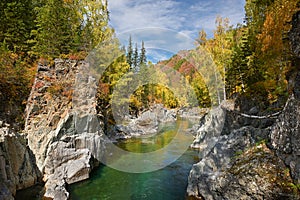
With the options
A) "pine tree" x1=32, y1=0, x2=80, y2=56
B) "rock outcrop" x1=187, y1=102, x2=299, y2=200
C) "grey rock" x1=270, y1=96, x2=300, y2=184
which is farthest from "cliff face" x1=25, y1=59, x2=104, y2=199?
"grey rock" x1=270, y1=96, x2=300, y2=184

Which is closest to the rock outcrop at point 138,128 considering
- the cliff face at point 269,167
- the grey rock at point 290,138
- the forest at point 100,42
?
the forest at point 100,42

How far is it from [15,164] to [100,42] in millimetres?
15172

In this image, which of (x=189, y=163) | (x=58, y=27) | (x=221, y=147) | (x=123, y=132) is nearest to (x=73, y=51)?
(x=58, y=27)

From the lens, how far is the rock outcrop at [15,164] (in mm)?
8760

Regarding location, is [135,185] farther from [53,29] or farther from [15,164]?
[53,29]

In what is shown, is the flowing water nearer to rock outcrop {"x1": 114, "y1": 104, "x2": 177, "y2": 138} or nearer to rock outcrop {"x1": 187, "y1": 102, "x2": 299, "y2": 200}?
rock outcrop {"x1": 187, "y1": 102, "x2": 299, "y2": 200}

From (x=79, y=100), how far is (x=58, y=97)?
4.75 feet

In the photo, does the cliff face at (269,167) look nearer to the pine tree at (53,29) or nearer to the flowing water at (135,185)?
the flowing water at (135,185)

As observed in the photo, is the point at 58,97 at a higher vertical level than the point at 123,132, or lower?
higher

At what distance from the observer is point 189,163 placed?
14383 millimetres

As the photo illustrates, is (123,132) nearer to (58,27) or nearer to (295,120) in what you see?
(58,27)

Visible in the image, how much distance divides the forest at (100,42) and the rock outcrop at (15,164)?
4.36m

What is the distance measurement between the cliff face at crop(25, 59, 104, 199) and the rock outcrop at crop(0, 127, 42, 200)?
0.82 metres

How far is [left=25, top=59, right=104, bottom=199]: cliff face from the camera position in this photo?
11.4 metres
